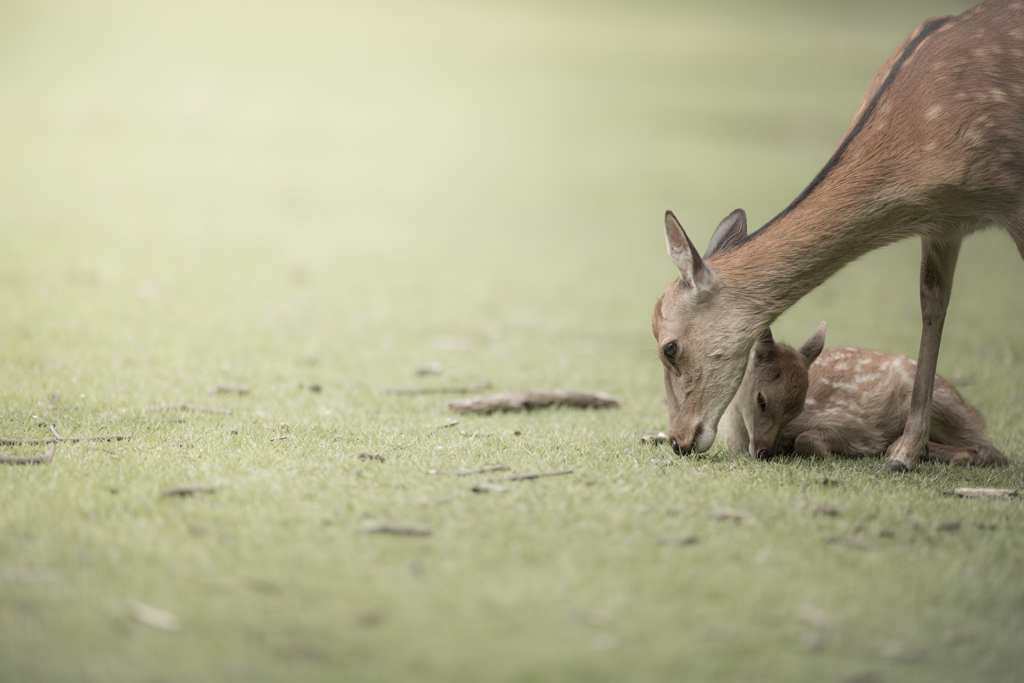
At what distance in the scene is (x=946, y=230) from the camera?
170 inches

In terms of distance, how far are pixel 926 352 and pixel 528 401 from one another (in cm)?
226

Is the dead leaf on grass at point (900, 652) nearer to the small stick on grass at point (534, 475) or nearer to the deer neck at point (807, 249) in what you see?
the small stick on grass at point (534, 475)

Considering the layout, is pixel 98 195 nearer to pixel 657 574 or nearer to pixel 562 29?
pixel 657 574

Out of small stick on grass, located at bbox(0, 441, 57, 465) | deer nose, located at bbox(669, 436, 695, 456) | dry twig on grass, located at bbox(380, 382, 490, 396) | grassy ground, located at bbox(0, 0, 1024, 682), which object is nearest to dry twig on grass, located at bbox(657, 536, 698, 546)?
grassy ground, located at bbox(0, 0, 1024, 682)

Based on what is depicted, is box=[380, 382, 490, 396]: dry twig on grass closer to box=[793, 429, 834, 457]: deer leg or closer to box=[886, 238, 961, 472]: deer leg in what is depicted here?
box=[793, 429, 834, 457]: deer leg

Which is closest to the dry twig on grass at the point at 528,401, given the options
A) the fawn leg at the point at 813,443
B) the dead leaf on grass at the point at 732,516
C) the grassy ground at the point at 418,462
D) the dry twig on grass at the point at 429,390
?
the grassy ground at the point at 418,462

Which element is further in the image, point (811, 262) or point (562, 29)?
point (562, 29)

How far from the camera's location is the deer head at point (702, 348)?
14.1 ft

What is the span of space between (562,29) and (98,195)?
→ 25985 mm

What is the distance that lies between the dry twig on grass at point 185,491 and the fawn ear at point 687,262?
92.5 inches

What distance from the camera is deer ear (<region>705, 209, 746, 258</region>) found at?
15.6 ft

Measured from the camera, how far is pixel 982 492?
151 inches

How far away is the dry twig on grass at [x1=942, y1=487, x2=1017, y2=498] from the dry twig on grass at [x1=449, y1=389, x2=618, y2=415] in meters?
2.25

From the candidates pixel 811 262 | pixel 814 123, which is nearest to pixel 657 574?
pixel 811 262
